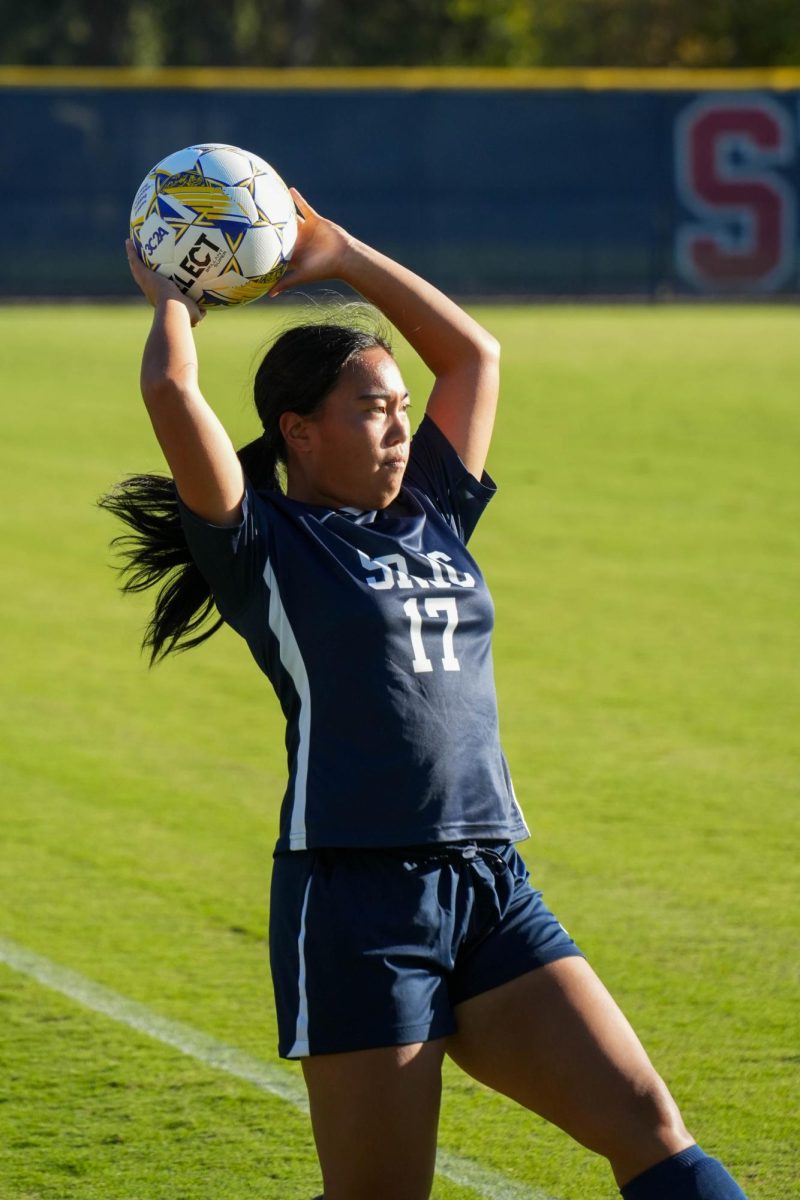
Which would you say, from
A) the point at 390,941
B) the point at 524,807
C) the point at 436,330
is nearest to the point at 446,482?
the point at 436,330

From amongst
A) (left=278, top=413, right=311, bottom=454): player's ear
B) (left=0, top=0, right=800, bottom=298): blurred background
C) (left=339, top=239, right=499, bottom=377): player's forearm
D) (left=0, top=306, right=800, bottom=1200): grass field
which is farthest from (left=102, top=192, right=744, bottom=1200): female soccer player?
(left=0, top=0, right=800, bottom=298): blurred background

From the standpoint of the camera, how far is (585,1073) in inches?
111

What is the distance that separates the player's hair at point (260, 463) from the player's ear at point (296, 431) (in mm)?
13

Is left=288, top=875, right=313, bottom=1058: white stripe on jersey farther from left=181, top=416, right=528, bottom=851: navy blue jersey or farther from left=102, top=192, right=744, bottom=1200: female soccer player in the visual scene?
left=181, top=416, right=528, bottom=851: navy blue jersey

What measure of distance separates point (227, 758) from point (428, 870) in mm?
4026

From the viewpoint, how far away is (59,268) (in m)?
25.7

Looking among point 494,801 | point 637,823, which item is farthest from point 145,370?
point 637,823

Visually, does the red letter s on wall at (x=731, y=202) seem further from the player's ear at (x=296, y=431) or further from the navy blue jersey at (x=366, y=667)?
the navy blue jersey at (x=366, y=667)

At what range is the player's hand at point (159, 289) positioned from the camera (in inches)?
130

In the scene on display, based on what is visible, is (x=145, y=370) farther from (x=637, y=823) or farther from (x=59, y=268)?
(x=59, y=268)

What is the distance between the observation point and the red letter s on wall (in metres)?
26.3

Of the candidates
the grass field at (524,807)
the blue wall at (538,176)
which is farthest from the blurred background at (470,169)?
the grass field at (524,807)

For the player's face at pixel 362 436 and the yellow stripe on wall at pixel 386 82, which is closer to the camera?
the player's face at pixel 362 436

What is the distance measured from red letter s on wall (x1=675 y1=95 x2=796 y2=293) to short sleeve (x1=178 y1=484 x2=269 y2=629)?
24.1 meters
